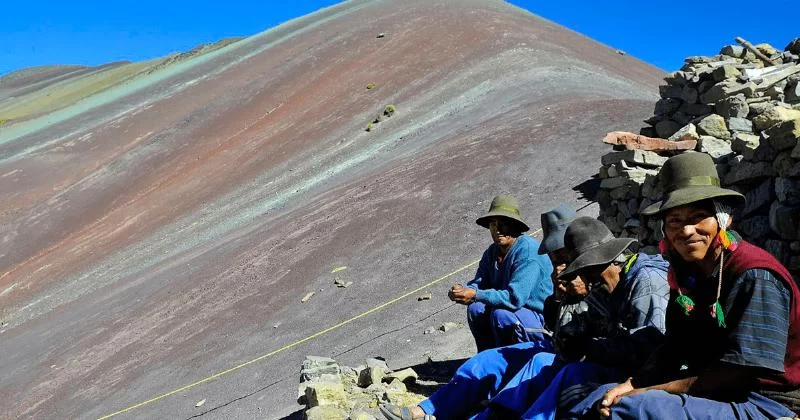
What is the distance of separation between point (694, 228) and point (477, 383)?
5.87 ft

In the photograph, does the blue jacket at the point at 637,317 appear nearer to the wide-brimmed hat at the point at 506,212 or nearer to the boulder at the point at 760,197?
the wide-brimmed hat at the point at 506,212

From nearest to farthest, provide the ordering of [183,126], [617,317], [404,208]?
1. [617,317]
2. [404,208]
3. [183,126]

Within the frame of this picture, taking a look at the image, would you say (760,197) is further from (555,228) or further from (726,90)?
(726,90)

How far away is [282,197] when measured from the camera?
1841 centimetres

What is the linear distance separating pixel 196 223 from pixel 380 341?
1194cm

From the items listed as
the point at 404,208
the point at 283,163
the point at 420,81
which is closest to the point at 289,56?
the point at 420,81

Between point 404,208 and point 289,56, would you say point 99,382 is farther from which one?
point 289,56

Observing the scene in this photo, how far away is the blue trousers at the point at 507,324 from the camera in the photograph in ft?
16.0

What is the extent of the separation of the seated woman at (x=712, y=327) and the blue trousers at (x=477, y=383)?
1129 mm

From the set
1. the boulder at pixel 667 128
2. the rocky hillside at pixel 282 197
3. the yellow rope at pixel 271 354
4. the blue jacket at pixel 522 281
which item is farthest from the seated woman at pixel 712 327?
the yellow rope at pixel 271 354

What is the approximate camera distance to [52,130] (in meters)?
34.4

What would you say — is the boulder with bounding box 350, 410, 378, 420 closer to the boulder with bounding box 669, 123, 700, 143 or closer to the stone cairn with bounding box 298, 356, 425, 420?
the stone cairn with bounding box 298, 356, 425, 420

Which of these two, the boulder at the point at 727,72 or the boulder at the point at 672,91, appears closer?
the boulder at the point at 727,72

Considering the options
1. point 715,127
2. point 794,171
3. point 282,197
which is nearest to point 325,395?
point 794,171
